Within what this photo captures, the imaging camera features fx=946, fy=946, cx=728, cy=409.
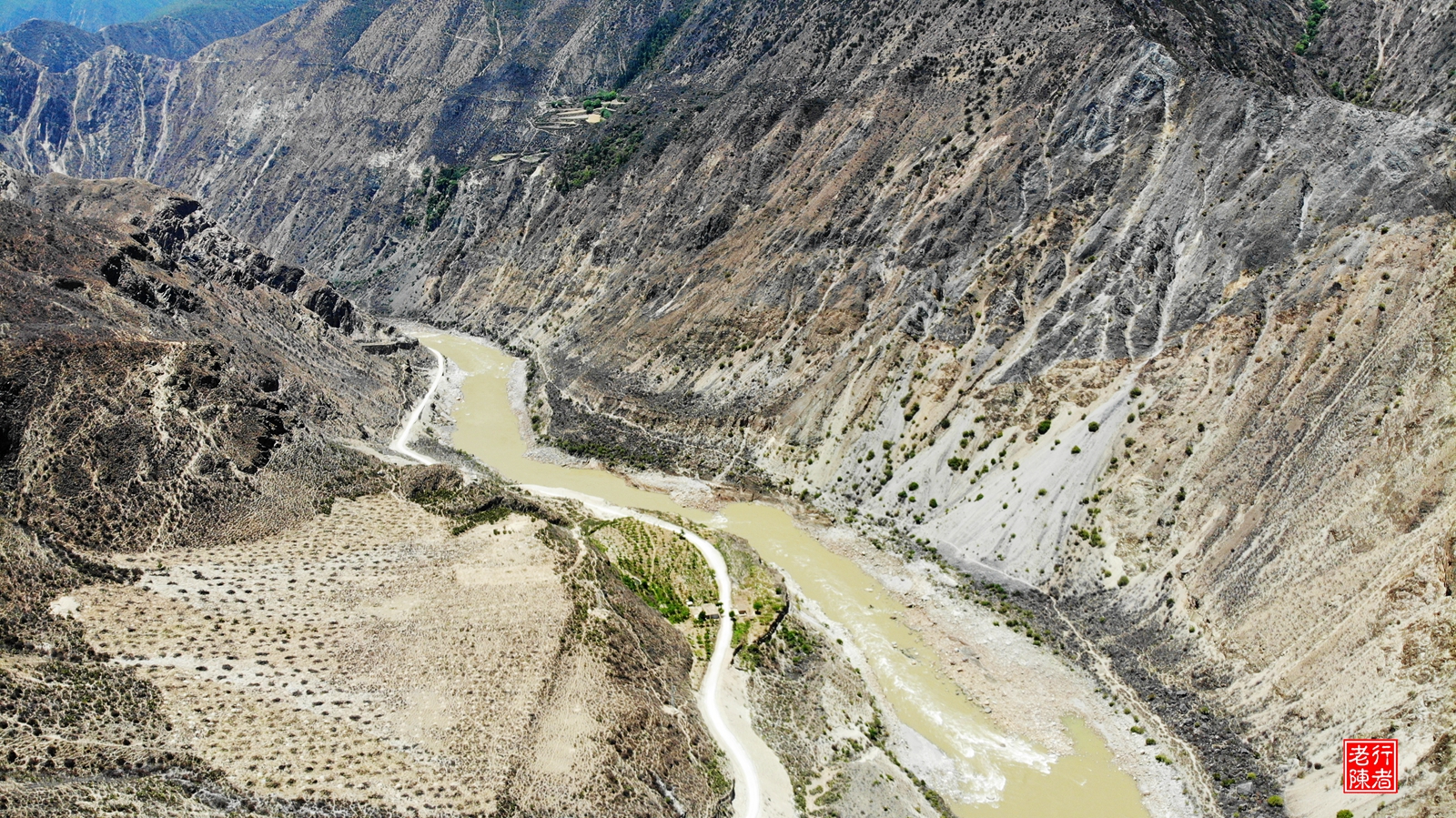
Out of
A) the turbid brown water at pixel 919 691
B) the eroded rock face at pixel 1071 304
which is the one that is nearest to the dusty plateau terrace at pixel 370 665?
the turbid brown water at pixel 919 691

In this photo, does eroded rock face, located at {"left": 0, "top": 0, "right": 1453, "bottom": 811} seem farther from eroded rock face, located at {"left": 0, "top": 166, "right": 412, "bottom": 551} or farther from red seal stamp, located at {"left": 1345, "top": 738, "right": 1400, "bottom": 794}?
eroded rock face, located at {"left": 0, "top": 166, "right": 412, "bottom": 551}

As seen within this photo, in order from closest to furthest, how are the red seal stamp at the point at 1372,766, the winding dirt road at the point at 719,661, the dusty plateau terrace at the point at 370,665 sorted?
the dusty plateau terrace at the point at 370,665
the red seal stamp at the point at 1372,766
the winding dirt road at the point at 719,661

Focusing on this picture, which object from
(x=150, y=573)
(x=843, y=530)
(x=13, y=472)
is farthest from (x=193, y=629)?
(x=843, y=530)

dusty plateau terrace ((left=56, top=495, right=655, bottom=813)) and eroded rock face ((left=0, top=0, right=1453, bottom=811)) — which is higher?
eroded rock face ((left=0, top=0, right=1453, bottom=811))

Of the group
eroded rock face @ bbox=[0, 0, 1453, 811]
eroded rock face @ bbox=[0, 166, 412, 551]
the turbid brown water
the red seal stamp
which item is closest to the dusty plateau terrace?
eroded rock face @ bbox=[0, 166, 412, 551]

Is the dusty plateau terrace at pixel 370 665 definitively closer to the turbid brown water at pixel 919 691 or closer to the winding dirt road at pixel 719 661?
the winding dirt road at pixel 719 661

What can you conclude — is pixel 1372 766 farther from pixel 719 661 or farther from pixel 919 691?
pixel 719 661
